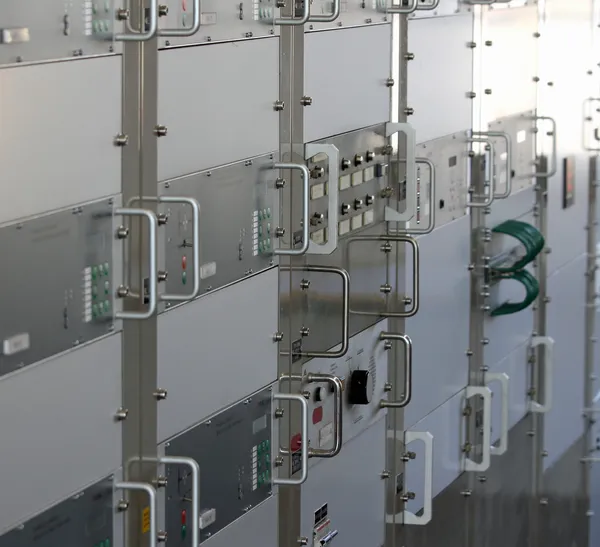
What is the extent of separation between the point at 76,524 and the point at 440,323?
2.57 meters

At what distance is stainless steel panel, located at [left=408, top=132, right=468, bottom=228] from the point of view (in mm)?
4918

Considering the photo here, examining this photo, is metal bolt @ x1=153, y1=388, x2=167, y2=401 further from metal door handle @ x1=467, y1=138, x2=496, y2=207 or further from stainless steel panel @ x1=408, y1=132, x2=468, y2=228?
metal door handle @ x1=467, y1=138, x2=496, y2=207

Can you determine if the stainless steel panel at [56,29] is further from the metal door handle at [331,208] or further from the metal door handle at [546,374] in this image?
the metal door handle at [546,374]

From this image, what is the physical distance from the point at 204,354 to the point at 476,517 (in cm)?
266

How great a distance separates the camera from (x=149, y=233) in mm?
2945

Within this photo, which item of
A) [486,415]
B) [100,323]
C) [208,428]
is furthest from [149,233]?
[486,415]

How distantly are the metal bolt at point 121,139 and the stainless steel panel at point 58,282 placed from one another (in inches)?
5.3

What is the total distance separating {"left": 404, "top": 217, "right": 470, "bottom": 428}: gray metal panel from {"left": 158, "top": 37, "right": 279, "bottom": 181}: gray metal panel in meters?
1.38

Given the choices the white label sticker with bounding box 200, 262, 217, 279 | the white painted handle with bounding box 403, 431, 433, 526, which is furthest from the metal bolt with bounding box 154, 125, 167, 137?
the white painted handle with bounding box 403, 431, 433, 526

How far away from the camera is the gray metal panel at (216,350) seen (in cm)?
325

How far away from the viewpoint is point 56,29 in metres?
2.66

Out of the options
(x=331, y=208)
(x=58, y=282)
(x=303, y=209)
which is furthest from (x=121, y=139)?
(x=331, y=208)

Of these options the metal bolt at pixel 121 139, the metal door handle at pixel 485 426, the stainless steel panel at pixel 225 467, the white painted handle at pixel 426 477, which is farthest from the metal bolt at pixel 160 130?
the metal door handle at pixel 485 426

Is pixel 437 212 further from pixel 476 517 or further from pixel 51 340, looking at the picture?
pixel 51 340
